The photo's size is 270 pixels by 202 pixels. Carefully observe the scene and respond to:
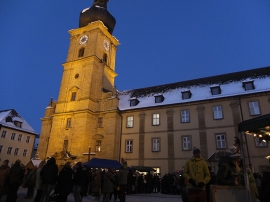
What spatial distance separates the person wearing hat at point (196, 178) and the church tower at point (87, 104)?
83.1ft

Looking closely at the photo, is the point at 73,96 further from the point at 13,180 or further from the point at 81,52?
the point at 13,180

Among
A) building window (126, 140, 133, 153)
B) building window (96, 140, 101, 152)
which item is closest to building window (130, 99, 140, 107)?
building window (126, 140, 133, 153)

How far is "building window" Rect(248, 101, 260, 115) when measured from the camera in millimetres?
25188

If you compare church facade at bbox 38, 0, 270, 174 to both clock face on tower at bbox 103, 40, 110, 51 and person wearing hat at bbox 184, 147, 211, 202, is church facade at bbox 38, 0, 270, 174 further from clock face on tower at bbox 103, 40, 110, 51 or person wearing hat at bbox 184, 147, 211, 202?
person wearing hat at bbox 184, 147, 211, 202

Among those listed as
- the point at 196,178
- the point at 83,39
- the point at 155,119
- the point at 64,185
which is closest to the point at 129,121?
the point at 155,119

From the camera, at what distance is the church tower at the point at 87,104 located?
31.6m

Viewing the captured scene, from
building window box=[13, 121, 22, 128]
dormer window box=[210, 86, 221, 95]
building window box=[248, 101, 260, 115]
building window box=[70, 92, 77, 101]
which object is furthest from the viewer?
building window box=[13, 121, 22, 128]

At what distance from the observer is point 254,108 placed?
83.4 feet

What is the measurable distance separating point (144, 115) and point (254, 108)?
13936 mm

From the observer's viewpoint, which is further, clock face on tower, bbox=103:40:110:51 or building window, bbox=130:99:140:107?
clock face on tower, bbox=103:40:110:51

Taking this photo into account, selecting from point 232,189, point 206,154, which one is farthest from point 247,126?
point 206,154

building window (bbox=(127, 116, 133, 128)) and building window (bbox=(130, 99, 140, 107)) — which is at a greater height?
building window (bbox=(130, 99, 140, 107))

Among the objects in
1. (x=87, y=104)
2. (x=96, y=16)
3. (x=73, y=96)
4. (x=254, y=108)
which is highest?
(x=96, y=16)

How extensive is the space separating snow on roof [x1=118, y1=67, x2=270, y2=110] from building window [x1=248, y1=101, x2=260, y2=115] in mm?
1484
